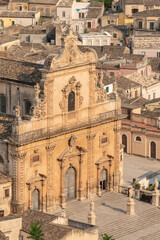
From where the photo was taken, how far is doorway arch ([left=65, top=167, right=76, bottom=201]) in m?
103

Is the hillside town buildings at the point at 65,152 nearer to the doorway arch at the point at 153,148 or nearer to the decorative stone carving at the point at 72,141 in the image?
the decorative stone carving at the point at 72,141

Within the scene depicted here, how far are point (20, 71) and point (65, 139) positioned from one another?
26.0 ft

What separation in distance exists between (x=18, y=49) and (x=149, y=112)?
94.4ft

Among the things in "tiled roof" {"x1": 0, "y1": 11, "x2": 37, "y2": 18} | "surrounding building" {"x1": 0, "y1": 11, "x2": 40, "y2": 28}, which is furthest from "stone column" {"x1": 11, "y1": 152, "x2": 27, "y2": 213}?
"tiled roof" {"x1": 0, "y1": 11, "x2": 37, "y2": 18}

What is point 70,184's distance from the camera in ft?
339

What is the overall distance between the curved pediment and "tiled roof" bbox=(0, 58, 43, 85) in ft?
10.7

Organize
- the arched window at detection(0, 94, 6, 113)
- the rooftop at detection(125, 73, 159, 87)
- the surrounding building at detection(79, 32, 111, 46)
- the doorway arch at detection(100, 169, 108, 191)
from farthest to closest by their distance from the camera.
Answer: the surrounding building at detection(79, 32, 111, 46)
the rooftop at detection(125, 73, 159, 87)
the doorway arch at detection(100, 169, 108, 191)
the arched window at detection(0, 94, 6, 113)

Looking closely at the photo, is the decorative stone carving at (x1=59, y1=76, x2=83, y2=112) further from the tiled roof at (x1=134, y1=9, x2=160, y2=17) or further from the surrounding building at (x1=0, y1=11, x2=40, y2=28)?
the surrounding building at (x1=0, y1=11, x2=40, y2=28)

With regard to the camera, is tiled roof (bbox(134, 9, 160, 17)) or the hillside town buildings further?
tiled roof (bbox(134, 9, 160, 17))

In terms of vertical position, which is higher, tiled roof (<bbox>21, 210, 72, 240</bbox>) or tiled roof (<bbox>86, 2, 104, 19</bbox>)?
tiled roof (<bbox>86, 2, 104, 19</bbox>)

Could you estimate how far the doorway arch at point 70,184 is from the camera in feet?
337

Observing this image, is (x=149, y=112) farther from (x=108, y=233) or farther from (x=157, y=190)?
(x=108, y=233)

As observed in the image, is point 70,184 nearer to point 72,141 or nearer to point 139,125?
point 72,141

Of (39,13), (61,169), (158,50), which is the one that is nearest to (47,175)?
(61,169)
